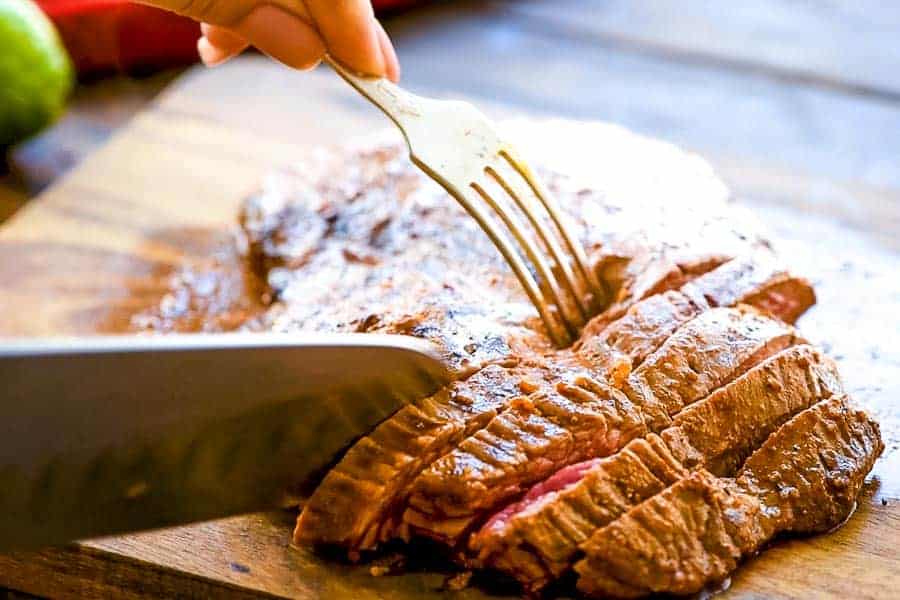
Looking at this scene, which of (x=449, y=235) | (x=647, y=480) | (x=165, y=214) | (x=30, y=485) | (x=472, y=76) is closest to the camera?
(x=30, y=485)

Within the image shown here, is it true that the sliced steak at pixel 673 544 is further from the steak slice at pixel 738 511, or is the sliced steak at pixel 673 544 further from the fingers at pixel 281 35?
the fingers at pixel 281 35

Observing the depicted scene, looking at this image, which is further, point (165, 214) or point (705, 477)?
point (165, 214)

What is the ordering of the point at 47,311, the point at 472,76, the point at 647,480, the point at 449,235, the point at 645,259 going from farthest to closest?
the point at 472,76
the point at 47,311
the point at 449,235
the point at 645,259
the point at 647,480

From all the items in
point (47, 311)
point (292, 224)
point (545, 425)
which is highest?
point (545, 425)

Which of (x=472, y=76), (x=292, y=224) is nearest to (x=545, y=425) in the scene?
(x=292, y=224)

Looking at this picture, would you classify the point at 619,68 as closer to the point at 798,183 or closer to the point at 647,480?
the point at 798,183

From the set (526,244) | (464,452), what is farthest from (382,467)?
(526,244)
